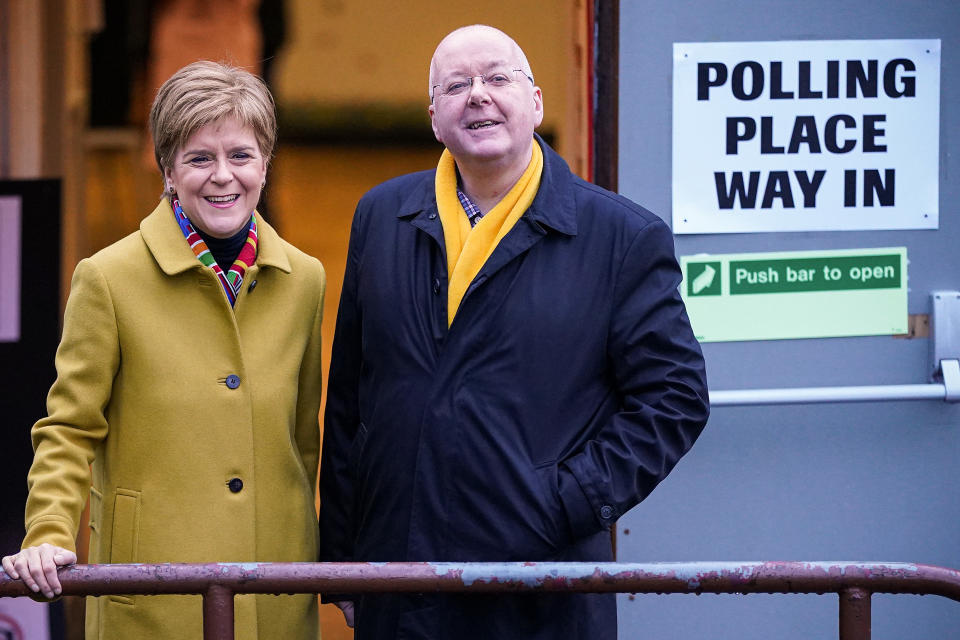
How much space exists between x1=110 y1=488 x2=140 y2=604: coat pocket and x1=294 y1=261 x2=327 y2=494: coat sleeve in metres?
0.37

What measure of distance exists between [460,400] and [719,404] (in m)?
1.43

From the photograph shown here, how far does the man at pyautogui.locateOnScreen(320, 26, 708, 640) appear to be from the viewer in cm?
220

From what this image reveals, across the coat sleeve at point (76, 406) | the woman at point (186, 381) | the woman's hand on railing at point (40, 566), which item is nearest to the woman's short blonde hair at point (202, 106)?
the woman at point (186, 381)

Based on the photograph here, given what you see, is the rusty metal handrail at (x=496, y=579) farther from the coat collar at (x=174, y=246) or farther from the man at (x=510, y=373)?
the coat collar at (x=174, y=246)

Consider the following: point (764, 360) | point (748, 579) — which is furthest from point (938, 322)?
point (748, 579)

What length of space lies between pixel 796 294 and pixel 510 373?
5.19ft

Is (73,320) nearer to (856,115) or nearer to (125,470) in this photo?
(125,470)

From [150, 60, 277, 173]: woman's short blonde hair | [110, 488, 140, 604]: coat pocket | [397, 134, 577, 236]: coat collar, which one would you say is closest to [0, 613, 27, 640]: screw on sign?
[110, 488, 140, 604]: coat pocket

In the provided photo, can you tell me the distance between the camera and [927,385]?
3.50m

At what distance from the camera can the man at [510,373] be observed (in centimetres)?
220

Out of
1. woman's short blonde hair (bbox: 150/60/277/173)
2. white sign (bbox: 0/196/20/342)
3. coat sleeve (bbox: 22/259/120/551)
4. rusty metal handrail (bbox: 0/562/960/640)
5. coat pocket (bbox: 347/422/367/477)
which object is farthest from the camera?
white sign (bbox: 0/196/20/342)

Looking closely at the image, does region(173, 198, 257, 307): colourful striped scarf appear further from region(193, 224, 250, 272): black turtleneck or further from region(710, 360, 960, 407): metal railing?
region(710, 360, 960, 407): metal railing

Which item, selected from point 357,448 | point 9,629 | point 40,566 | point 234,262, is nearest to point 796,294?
point 357,448

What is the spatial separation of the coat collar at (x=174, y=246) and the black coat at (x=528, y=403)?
223mm
